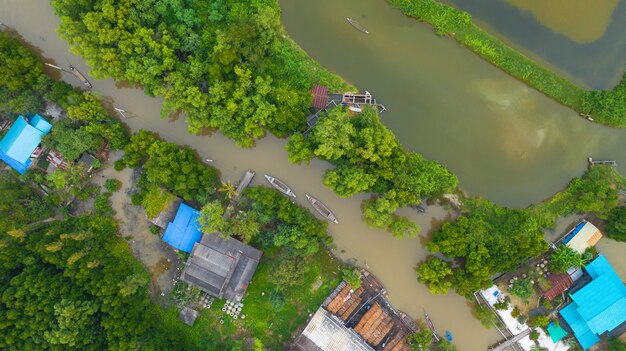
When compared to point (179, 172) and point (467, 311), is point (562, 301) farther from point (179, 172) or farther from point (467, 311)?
point (179, 172)

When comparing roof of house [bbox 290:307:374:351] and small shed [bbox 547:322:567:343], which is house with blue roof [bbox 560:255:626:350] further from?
roof of house [bbox 290:307:374:351]

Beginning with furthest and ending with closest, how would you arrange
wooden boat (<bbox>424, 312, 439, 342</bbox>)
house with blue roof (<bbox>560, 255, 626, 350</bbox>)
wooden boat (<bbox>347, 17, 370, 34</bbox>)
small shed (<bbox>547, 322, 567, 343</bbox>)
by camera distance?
1. wooden boat (<bbox>347, 17, 370, 34</bbox>)
2. wooden boat (<bbox>424, 312, 439, 342</bbox>)
3. small shed (<bbox>547, 322, 567, 343</bbox>)
4. house with blue roof (<bbox>560, 255, 626, 350</bbox>)

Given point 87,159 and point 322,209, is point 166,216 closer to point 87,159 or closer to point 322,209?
point 87,159

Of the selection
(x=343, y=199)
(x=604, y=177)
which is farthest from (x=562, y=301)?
(x=343, y=199)

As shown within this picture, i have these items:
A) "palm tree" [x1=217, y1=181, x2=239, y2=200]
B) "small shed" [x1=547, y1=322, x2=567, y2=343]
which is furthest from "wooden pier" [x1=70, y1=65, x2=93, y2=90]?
"small shed" [x1=547, y1=322, x2=567, y2=343]

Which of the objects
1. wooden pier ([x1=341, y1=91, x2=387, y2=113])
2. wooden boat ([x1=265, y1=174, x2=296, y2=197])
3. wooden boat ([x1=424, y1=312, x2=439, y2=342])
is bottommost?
wooden boat ([x1=424, y1=312, x2=439, y2=342])

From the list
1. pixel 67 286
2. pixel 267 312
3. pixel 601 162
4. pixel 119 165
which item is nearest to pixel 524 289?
pixel 601 162
